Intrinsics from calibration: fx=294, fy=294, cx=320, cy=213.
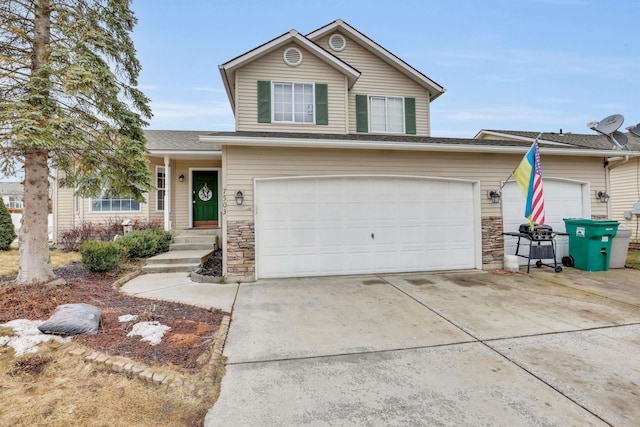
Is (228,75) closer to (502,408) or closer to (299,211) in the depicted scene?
(299,211)

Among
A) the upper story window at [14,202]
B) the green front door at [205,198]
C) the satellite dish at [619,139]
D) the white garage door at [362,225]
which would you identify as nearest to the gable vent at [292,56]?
the white garage door at [362,225]

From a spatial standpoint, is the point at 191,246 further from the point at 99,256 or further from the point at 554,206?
the point at 554,206

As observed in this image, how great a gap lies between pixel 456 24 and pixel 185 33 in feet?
35.6

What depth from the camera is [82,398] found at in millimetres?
2225

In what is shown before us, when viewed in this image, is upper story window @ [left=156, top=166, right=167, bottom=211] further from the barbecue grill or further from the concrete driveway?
the barbecue grill

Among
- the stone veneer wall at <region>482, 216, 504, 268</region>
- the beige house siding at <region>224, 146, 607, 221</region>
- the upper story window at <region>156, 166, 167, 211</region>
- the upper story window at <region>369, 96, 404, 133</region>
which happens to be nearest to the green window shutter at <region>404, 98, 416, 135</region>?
the upper story window at <region>369, 96, 404, 133</region>

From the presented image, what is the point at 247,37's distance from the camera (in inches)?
515

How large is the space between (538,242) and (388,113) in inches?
231

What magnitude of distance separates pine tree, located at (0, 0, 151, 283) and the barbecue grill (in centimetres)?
842

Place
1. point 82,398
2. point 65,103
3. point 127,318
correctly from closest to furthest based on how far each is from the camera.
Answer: point 82,398 < point 127,318 < point 65,103

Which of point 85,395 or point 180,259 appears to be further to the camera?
point 180,259

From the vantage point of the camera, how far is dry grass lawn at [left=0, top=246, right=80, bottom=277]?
6.42m

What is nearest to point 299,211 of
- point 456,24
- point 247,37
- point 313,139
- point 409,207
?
point 313,139

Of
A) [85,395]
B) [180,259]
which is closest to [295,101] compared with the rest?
[180,259]
